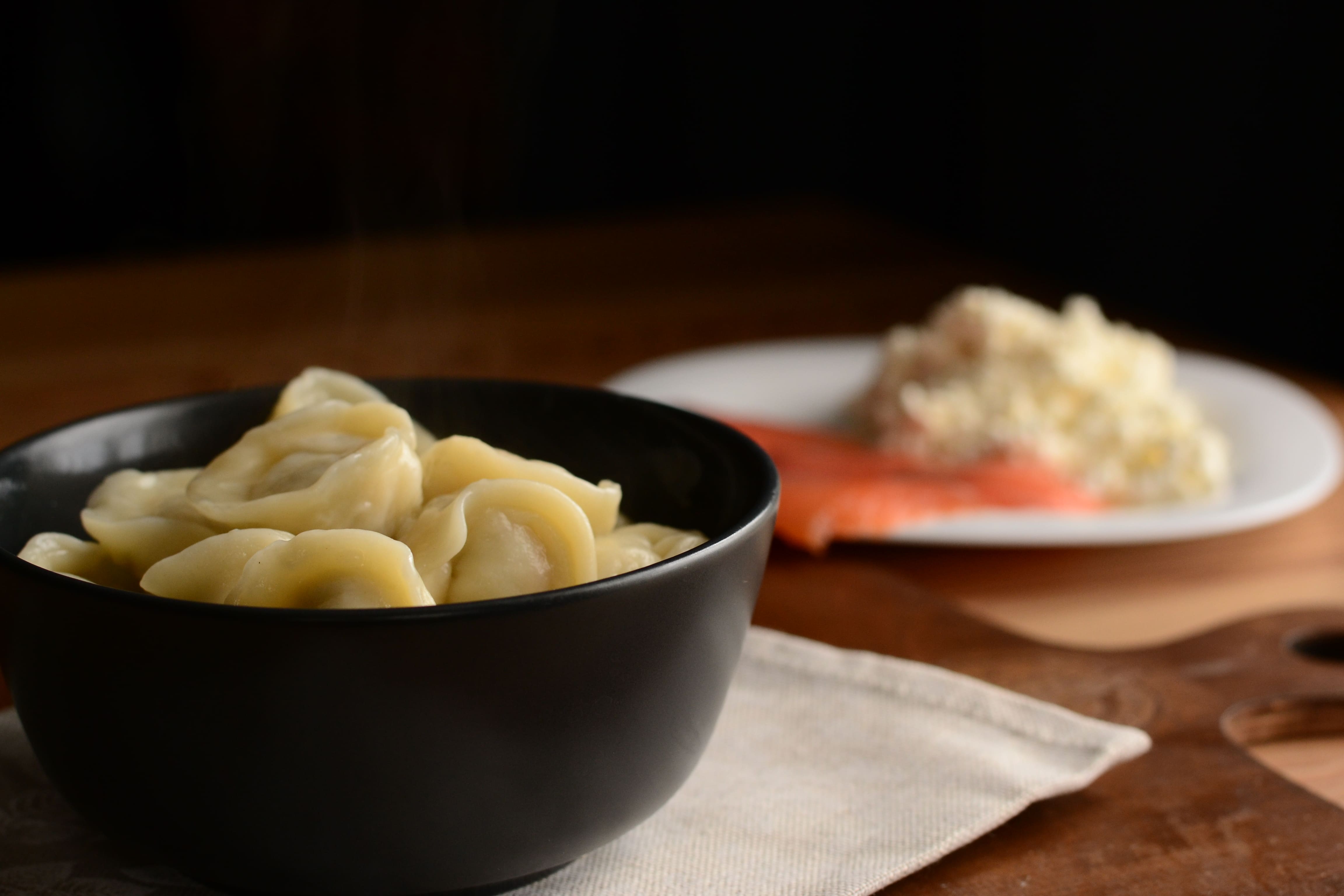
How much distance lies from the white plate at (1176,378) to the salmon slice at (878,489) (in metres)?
0.03

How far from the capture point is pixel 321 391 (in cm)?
93

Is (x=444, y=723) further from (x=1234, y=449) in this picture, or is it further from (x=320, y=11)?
(x=320, y=11)

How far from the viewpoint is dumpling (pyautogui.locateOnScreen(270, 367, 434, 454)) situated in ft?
3.00

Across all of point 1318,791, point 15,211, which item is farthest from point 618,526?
point 15,211

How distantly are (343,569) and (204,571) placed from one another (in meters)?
0.07

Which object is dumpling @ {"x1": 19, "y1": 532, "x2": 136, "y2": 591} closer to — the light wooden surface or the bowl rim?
the bowl rim

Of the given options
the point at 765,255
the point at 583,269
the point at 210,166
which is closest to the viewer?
the point at 583,269

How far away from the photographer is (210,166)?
5586 millimetres

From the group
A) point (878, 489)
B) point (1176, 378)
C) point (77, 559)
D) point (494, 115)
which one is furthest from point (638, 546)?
point (494, 115)

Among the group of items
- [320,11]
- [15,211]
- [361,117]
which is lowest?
[15,211]

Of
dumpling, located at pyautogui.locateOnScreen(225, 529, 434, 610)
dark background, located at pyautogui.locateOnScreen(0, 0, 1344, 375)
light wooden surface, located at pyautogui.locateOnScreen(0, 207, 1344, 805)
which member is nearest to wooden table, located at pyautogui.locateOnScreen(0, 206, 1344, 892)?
light wooden surface, located at pyautogui.locateOnScreen(0, 207, 1344, 805)

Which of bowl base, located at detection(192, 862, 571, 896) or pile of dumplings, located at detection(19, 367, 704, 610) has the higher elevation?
pile of dumplings, located at detection(19, 367, 704, 610)

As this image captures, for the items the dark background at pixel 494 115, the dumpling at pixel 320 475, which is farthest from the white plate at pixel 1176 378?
the dark background at pixel 494 115

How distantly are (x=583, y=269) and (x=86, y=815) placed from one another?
2.11 metres
